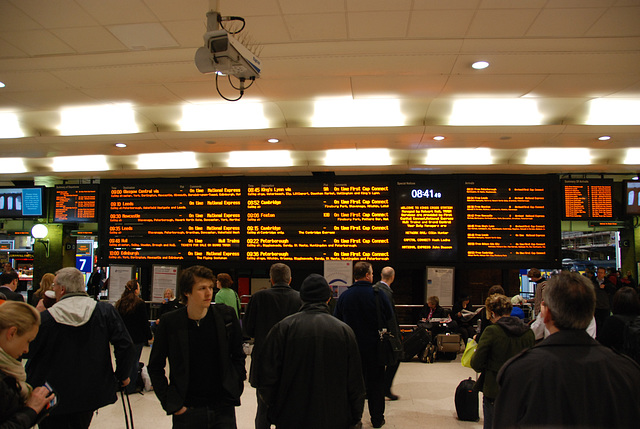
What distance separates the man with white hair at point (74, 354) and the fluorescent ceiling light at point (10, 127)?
13.6 ft

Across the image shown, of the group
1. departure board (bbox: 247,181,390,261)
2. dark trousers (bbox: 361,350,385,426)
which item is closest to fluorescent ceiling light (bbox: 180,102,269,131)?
departure board (bbox: 247,181,390,261)

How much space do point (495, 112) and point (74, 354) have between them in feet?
17.8

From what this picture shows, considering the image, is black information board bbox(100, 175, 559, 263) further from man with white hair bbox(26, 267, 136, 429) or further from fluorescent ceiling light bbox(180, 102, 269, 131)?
man with white hair bbox(26, 267, 136, 429)

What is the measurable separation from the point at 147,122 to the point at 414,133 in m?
3.79

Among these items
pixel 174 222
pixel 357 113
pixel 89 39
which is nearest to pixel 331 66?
pixel 357 113

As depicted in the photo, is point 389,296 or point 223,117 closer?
point 389,296

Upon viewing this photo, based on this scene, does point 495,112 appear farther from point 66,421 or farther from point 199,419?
point 66,421

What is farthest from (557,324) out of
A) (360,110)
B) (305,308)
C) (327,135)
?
(327,135)

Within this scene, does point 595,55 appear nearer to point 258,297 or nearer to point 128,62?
point 258,297

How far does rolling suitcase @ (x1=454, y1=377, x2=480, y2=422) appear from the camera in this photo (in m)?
4.83

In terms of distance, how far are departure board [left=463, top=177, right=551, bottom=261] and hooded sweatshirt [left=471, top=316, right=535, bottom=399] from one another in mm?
4111

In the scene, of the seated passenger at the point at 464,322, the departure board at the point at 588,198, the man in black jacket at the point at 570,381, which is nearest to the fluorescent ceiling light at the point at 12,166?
the seated passenger at the point at 464,322

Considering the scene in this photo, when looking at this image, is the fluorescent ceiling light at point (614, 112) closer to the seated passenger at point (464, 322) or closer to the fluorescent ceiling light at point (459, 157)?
the fluorescent ceiling light at point (459, 157)

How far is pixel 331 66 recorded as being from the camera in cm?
450
